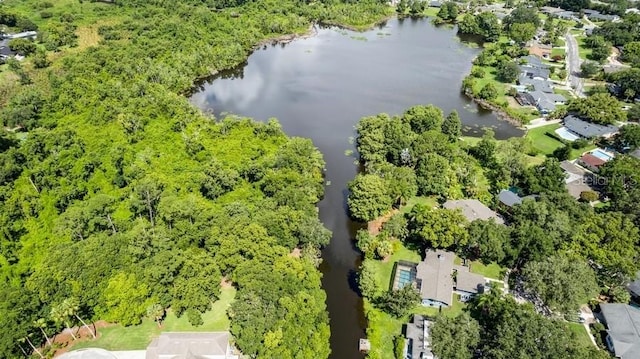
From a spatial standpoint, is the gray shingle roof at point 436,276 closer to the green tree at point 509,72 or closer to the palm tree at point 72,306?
the palm tree at point 72,306

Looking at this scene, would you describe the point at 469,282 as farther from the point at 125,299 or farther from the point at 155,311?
the point at 125,299

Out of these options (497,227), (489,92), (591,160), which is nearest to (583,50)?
(489,92)

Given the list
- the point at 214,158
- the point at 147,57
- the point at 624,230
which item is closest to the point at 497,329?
the point at 624,230

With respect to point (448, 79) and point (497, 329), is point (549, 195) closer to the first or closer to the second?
point (497, 329)

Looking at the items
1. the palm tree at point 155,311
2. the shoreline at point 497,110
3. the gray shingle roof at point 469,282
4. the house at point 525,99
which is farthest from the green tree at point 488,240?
the house at point 525,99

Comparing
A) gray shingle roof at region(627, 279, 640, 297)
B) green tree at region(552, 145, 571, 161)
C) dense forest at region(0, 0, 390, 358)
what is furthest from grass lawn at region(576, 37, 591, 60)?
dense forest at region(0, 0, 390, 358)
